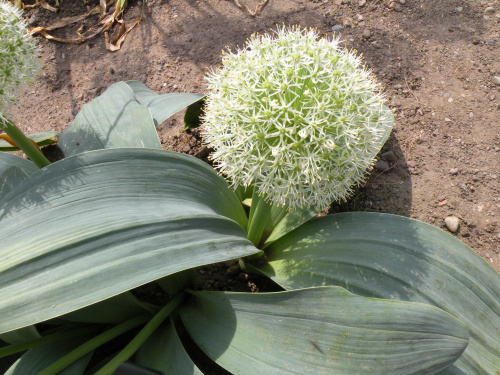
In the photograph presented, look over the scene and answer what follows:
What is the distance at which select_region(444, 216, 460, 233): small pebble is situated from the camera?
84.7 inches

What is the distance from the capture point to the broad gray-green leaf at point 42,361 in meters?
1.48

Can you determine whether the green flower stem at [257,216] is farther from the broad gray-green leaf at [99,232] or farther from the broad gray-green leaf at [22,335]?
the broad gray-green leaf at [22,335]

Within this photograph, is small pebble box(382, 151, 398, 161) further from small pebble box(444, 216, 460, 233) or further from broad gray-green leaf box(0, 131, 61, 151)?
broad gray-green leaf box(0, 131, 61, 151)

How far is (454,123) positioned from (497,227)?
699mm

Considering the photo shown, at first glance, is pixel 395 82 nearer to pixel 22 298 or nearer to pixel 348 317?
pixel 348 317

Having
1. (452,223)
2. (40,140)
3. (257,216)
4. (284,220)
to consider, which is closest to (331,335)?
(257,216)

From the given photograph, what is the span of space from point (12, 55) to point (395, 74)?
2.24m

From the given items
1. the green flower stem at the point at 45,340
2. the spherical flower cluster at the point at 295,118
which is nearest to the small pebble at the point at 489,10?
the spherical flower cluster at the point at 295,118

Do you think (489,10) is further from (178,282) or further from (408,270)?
(178,282)

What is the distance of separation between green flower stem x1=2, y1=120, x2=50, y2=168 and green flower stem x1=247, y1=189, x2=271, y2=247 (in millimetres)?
979

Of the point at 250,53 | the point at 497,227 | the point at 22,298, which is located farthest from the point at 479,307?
the point at 22,298

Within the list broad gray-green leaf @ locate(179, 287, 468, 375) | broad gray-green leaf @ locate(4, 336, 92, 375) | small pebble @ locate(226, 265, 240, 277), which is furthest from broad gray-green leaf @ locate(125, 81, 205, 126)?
broad gray-green leaf @ locate(4, 336, 92, 375)

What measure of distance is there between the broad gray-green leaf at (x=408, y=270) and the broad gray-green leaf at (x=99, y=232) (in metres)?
0.36

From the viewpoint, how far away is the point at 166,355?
152 centimetres
